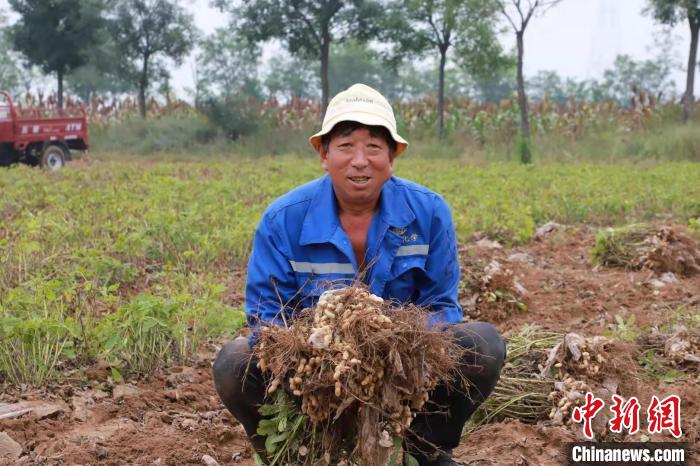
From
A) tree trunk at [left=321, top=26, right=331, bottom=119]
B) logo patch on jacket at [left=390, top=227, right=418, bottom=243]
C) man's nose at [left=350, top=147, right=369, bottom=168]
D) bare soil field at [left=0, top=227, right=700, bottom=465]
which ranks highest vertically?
tree trunk at [left=321, top=26, right=331, bottom=119]

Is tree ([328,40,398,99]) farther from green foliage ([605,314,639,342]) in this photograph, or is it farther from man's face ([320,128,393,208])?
man's face ([320,128,393,208])

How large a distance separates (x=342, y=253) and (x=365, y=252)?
0.37 feet

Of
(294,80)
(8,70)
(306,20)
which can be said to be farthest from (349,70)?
(306,20)

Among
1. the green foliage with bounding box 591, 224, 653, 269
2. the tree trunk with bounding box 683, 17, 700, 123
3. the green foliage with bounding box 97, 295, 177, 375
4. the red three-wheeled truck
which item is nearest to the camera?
the green foliage with bounding box 97, 295, 177, 375

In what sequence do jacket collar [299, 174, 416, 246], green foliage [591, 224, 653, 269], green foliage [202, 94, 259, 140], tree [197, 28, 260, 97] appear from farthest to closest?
tree [197, 28, 260, 97] < green foliage [202, 94, 259, 140] < green foliage [591, 224, 653, 269] < jacket collar [299, 174, 416, 246]

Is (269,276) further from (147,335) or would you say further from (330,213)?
(147,335)

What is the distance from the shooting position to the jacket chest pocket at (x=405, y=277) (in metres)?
2.98

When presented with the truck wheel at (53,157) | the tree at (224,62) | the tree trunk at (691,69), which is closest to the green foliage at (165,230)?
the truck wheel at (53,157)

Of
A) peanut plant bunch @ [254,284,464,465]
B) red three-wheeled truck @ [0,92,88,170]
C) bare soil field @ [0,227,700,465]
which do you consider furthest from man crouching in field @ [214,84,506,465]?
red three-wheeled truck @ [0,92,88,170]

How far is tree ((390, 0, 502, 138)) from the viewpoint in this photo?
23.6 meters

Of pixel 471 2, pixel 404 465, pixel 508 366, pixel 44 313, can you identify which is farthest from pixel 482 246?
pixel 471 2

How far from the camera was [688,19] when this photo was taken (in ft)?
69.4

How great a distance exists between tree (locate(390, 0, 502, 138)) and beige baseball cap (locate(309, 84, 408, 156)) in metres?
20.6

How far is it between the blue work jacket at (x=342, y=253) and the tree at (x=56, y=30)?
25.2 meters
